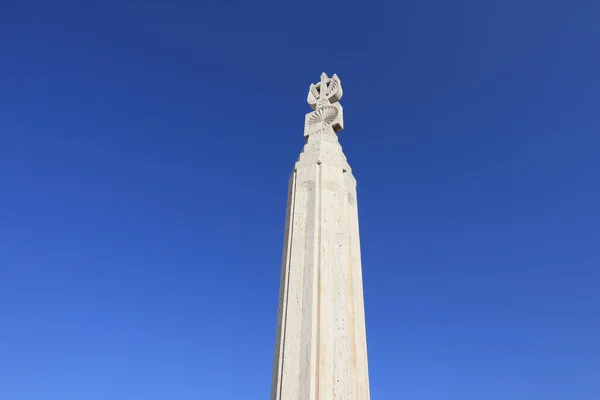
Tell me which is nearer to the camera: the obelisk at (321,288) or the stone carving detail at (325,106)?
the obelisk at (321,288)

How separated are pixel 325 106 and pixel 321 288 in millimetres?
4903

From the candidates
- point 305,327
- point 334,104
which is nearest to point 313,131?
point 334,104

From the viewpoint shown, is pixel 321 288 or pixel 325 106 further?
pixel 325 106

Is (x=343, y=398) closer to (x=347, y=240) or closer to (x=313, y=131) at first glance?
(x=347, y=240)

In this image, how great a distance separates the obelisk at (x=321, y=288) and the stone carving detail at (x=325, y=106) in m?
0.50

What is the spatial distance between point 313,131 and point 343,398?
19.4 feet

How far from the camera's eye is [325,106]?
1079cm

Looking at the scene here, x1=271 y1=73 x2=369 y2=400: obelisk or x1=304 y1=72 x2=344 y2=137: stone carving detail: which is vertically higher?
x1=304 y1=72 x2=344 y2=137: stone carving detail

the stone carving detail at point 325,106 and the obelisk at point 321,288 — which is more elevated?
the stone carving detail at point 325,106

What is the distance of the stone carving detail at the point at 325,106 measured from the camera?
1052cm

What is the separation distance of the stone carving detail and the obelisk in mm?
496

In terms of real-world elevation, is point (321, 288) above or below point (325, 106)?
below

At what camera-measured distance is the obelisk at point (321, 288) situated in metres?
6.93

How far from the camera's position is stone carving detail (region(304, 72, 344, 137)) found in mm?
10523
